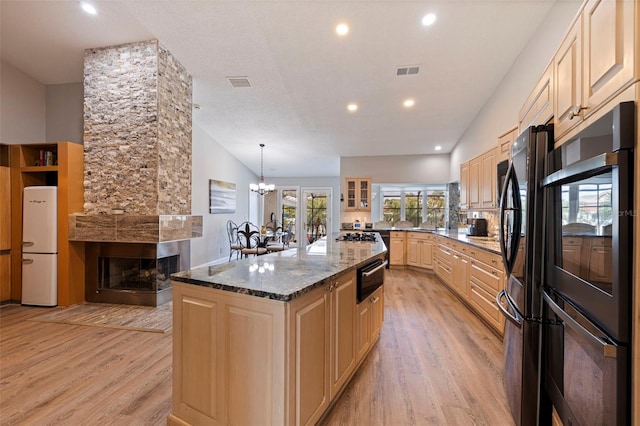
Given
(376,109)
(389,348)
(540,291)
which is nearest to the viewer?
(540,291)

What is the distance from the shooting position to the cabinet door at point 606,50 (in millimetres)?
866

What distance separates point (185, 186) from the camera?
13.8ft

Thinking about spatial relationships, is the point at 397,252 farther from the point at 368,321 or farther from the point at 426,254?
the point at 368,321

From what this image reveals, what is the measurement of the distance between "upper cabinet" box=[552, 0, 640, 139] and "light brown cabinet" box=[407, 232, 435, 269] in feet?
15.9

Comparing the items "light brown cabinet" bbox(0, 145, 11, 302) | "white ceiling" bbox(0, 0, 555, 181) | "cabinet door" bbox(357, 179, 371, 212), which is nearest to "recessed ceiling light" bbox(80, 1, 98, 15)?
"white ceiling" bbox(0, 0, 555, 181)

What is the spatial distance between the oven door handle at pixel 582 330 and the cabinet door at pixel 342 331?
1048mm

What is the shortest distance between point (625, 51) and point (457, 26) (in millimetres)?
2697

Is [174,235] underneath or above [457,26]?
underneath

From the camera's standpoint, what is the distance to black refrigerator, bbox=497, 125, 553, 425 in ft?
4.62

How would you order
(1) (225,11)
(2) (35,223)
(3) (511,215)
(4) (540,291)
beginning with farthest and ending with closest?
(2) (35,223) < (1) (225,11) < (3) (511,215) < (4) (540,291)

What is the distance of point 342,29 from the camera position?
3.11 m

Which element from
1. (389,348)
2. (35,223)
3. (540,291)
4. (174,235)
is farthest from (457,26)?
(35,223)

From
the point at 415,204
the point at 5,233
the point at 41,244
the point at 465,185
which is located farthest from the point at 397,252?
the point at 5,233

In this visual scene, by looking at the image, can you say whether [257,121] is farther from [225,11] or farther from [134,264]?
[134,264]
